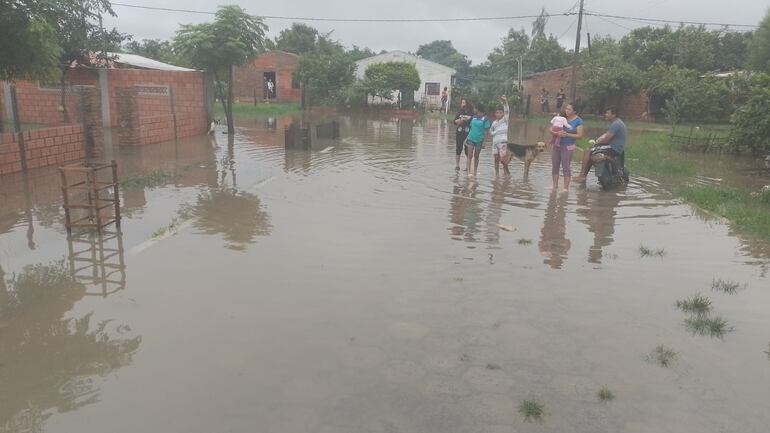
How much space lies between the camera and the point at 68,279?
5598mm

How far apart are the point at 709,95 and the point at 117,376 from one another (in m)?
22.2

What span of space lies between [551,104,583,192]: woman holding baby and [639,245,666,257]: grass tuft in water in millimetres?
3432

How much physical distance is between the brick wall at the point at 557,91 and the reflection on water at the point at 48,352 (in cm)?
3179

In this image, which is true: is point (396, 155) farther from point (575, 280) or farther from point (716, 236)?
point (575, 280)

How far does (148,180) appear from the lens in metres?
10.8

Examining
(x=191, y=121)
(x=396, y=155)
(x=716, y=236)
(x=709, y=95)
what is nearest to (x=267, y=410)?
(x=716, y=236)

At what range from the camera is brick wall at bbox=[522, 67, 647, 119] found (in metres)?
33.9

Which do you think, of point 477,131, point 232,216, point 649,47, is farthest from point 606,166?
point 649,47

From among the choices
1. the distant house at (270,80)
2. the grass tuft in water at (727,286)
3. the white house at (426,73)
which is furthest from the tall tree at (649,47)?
the grass tuft in water at (727,286)

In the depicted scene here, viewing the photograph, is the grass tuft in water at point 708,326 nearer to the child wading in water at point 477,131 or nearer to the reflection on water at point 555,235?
the reflection on water at point 555,235

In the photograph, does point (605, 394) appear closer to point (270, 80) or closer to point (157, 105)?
point (157, 105)

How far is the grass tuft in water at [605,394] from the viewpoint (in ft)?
12.0

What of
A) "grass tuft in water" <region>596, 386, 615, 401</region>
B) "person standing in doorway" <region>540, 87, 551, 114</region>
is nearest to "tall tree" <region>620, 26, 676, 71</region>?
"person standing in doorway" <region>540, 87, 551, 114</region>

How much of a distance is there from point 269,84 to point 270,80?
11.7 inches
